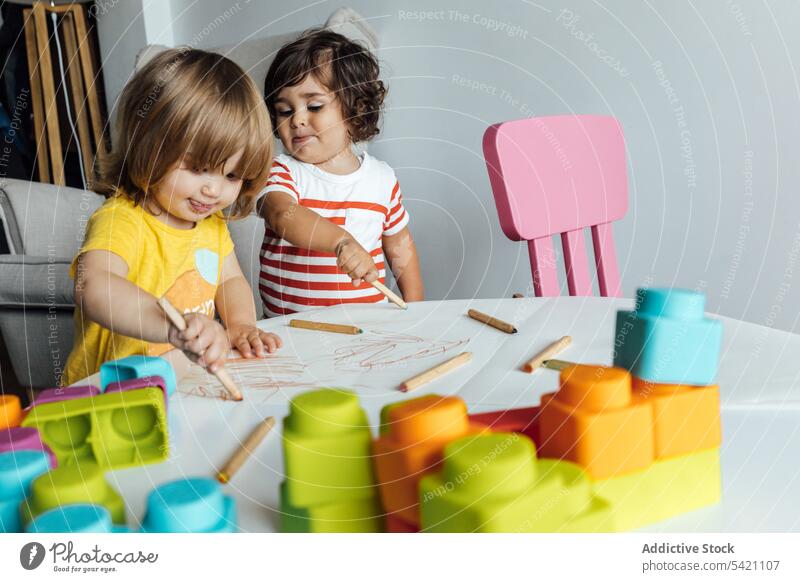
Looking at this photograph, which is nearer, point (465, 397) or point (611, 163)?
point (465, 397)

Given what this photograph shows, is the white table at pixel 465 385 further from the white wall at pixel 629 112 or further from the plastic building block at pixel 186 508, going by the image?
the white wall at pixel 629 112

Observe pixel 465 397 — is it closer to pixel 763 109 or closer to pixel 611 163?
pixel 611 163

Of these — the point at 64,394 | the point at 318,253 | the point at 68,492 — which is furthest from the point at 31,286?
the point at 68,492

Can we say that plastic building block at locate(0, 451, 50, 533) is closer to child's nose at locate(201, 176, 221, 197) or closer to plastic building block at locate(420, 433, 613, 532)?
plastic building block at locate(420, 433, 613, 532)

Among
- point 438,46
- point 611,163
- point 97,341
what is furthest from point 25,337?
point 611,163

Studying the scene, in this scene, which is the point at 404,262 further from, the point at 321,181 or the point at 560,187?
the point at 560,187

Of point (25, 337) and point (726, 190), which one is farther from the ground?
point (726, 190)

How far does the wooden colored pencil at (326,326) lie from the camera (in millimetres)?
539

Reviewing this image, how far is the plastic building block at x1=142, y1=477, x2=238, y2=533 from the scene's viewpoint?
0.24 meters

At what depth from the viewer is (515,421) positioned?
306 millimetres

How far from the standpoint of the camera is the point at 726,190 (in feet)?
3.11

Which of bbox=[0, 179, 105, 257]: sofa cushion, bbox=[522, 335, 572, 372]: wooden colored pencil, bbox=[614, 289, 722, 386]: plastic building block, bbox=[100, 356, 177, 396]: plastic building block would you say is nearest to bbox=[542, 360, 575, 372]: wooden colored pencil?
bbox=[522, 335, 572, 372]: wooden colored pencil

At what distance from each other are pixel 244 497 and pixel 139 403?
0.07 meters
